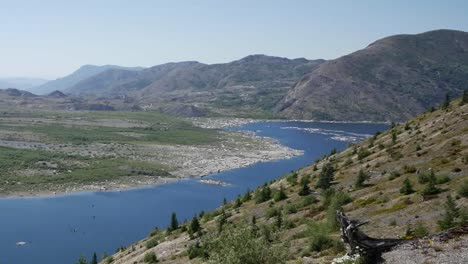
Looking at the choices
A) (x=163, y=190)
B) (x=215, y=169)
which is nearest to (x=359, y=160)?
(x=163, y=190)

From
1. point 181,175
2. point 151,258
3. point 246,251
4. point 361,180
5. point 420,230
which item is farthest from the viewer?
point 181,175

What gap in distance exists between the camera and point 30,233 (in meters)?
101

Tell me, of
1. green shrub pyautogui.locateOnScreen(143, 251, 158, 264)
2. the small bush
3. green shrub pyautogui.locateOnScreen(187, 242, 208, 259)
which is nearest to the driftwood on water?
green shrub pyautogui.locateOnScreen(187, 242, 208, 259)

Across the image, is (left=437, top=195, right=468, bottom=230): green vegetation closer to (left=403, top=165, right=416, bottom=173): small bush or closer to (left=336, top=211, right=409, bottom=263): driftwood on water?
(left=336, top=211, right=409, bottom=263): driftwood on water

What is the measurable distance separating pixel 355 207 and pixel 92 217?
87.2 meters

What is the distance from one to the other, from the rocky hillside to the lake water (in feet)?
130

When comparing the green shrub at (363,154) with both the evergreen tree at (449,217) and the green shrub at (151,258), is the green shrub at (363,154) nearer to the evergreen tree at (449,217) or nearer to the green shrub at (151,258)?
the green shrub at (151,258)

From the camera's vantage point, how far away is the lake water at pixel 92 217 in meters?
92.4

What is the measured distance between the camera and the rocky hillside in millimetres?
26906

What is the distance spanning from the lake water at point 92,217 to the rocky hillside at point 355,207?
130 feet

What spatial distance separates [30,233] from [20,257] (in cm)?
A: 1379

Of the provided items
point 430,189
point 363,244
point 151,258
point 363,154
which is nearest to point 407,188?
point 430,189

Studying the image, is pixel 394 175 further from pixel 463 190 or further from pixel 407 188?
pixel 463 190

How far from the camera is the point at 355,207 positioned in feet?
125
